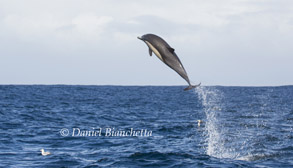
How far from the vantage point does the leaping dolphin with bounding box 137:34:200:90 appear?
5.85 m

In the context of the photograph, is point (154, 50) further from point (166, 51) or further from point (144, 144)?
point (144, 144)

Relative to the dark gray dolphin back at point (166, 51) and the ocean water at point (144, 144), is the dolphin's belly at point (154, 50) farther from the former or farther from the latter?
the ocean water at point (144, 144)

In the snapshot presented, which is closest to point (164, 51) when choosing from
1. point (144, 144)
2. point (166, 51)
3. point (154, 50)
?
point (166, 51)

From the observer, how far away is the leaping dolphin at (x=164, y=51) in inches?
230

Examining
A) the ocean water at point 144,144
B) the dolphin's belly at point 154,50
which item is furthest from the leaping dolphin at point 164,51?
the ocean water at point 144,144

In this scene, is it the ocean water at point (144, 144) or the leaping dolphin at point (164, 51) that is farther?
the ocean water at point (144, 144)

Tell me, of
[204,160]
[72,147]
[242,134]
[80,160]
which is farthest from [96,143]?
[242,134]

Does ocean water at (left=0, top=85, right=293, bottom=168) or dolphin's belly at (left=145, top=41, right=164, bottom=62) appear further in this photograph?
ocean water at (left=0, top=85, right=293, bottom=168)

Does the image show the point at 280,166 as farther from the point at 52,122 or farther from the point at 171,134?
the point at 52,122

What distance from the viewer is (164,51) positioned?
19.2ft

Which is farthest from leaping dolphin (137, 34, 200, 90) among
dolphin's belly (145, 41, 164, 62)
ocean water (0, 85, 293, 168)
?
ocean water (0, 85, 293, 168)

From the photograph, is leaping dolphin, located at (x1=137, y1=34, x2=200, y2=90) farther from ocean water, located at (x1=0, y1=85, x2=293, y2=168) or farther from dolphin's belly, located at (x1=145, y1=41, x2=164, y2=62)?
ocean water, located at (x1=0, y1=85, x2=293, y2=168)

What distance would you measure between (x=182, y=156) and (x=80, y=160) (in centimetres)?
369

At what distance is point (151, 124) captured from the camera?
26172mm
